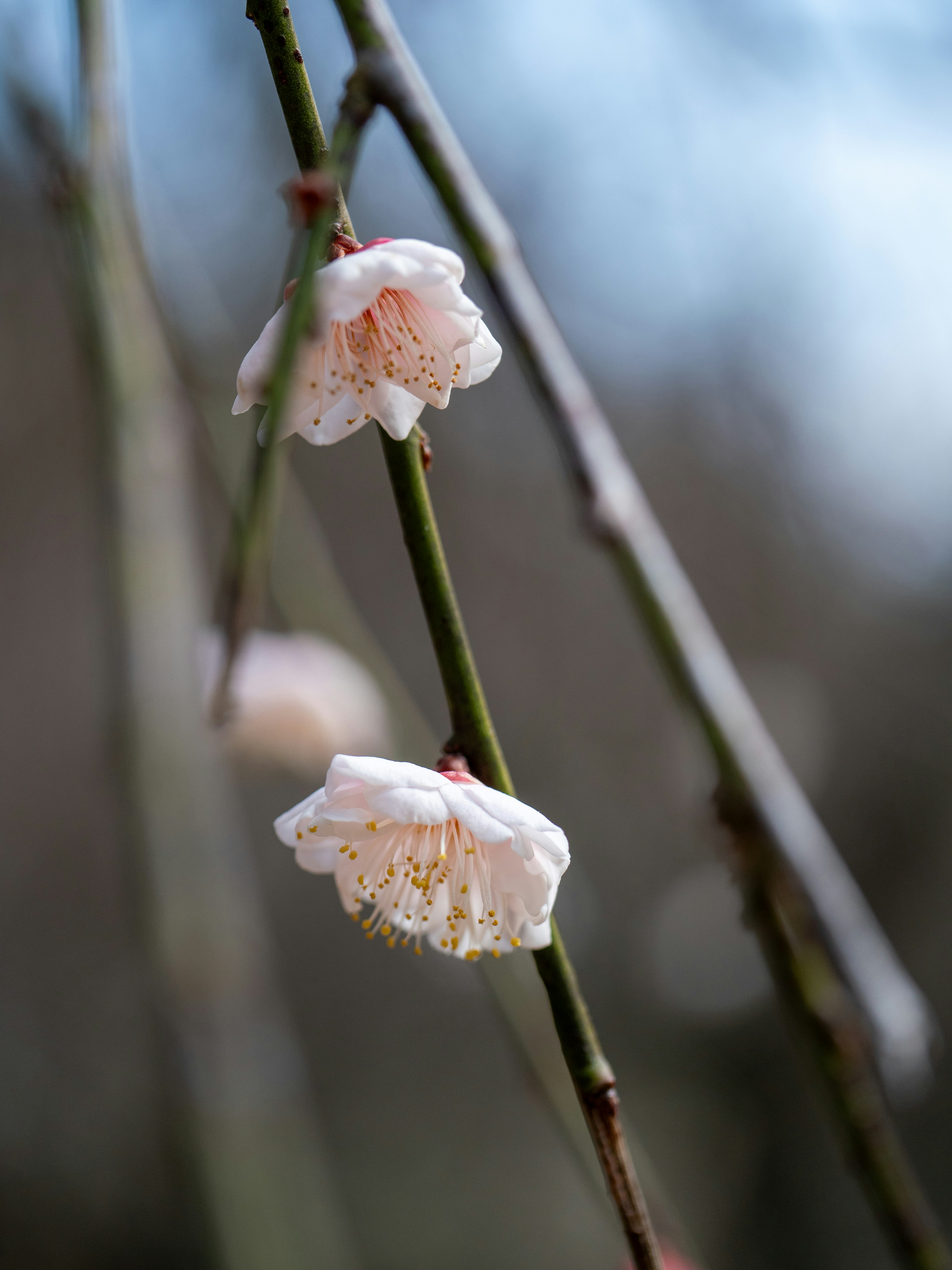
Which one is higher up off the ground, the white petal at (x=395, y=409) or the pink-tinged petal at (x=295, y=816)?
the white petal at (x=395, y=409)

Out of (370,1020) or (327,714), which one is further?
(370,1020)

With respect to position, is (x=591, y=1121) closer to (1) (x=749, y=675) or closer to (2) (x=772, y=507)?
(1) (x=749, y=675)

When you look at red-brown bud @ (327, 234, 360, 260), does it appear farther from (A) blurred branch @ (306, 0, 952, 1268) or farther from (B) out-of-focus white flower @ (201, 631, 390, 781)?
(B) out-of-focus white flower @ (201, 631, 390, 781)

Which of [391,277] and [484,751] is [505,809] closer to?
[484,751]

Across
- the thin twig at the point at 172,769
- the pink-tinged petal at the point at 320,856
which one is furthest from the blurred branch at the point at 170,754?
the pink-tinged petal at the point at 320,856

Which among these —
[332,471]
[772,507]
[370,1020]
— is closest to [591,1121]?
[370,1020]

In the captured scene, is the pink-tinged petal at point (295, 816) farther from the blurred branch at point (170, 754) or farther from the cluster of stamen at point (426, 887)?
the blurred branch at point (170, 754)

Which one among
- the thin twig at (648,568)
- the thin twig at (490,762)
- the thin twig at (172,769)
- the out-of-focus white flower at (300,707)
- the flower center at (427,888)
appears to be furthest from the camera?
the out-of-focus white flower at (300,707)
